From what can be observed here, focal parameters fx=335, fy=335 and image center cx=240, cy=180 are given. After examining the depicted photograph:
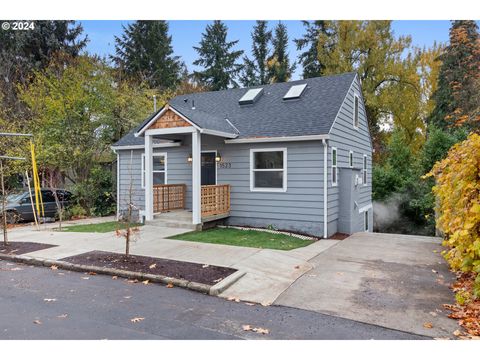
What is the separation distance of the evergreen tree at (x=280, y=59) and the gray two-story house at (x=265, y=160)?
17.3 metres

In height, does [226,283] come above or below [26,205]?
below

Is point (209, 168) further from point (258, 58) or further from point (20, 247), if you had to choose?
point (258, 58)

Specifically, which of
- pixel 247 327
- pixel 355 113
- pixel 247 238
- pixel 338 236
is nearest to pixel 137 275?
pixel 247 327

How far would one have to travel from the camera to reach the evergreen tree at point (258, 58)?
30.9 metres

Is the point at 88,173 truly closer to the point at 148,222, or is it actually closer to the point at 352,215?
the point at 148,222

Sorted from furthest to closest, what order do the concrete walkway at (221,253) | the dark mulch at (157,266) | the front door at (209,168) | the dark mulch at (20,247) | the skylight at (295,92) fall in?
the skylight at (295,92)
the front door at (209,168)
the dark mulch at (20,247)
the dark mulch at (157,266)
the concrete walkway at (221,253)

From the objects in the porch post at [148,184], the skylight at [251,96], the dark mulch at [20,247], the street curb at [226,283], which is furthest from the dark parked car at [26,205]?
the street curb at [226,283]

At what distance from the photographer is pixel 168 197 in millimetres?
11812

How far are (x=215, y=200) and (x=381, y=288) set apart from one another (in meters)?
6.29

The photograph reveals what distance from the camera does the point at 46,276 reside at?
5.95 meters

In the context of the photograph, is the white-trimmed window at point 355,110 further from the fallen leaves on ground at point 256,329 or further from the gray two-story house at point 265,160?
the fallen leaves on ground at point 256,329

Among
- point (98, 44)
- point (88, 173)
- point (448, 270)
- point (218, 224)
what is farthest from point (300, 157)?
point (98, 44)

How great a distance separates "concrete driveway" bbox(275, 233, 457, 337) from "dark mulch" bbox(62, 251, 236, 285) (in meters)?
1.30

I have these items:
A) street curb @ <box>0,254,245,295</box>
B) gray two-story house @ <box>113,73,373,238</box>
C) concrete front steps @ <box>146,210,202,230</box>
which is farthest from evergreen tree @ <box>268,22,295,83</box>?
street curb @ <box>0,254,245,295</box>
